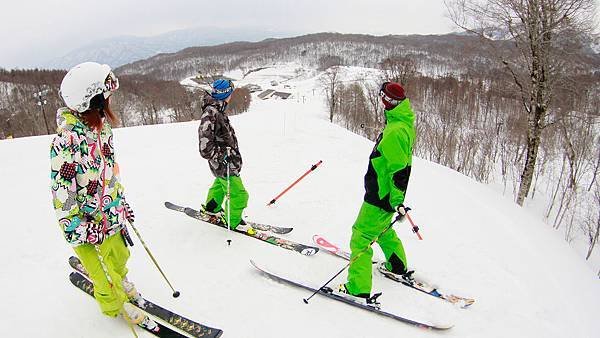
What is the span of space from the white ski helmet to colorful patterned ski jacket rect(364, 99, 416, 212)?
2.52 meters

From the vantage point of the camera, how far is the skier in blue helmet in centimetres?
419

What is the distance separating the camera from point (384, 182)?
3.37 meters

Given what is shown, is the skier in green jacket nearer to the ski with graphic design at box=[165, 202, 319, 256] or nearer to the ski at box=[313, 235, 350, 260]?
the ski at box=[313, 235, 350, 260]

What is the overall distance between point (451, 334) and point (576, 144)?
2409cm

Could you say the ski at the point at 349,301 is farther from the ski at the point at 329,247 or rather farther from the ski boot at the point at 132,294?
the ski boot at the point at 132,294

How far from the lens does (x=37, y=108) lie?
42.2 meters

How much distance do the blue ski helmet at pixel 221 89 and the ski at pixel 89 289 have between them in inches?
102

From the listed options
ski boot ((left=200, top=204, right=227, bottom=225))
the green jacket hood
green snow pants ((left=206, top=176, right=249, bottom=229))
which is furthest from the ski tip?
ski boot ((left=200, top=204, right=227, bottom=225))

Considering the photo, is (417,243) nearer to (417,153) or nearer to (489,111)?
(417,153)

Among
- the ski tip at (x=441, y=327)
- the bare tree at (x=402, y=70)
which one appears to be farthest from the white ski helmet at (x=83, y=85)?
the bare tree at (x=402, y=70)

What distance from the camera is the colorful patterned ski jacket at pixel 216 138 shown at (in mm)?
4195

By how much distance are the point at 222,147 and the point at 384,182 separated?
7.26ft

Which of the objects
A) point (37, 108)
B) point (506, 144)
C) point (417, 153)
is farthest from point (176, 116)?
point (506, 144)

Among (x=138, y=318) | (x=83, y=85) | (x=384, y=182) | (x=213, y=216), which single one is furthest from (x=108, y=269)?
(x=384, y=182)
